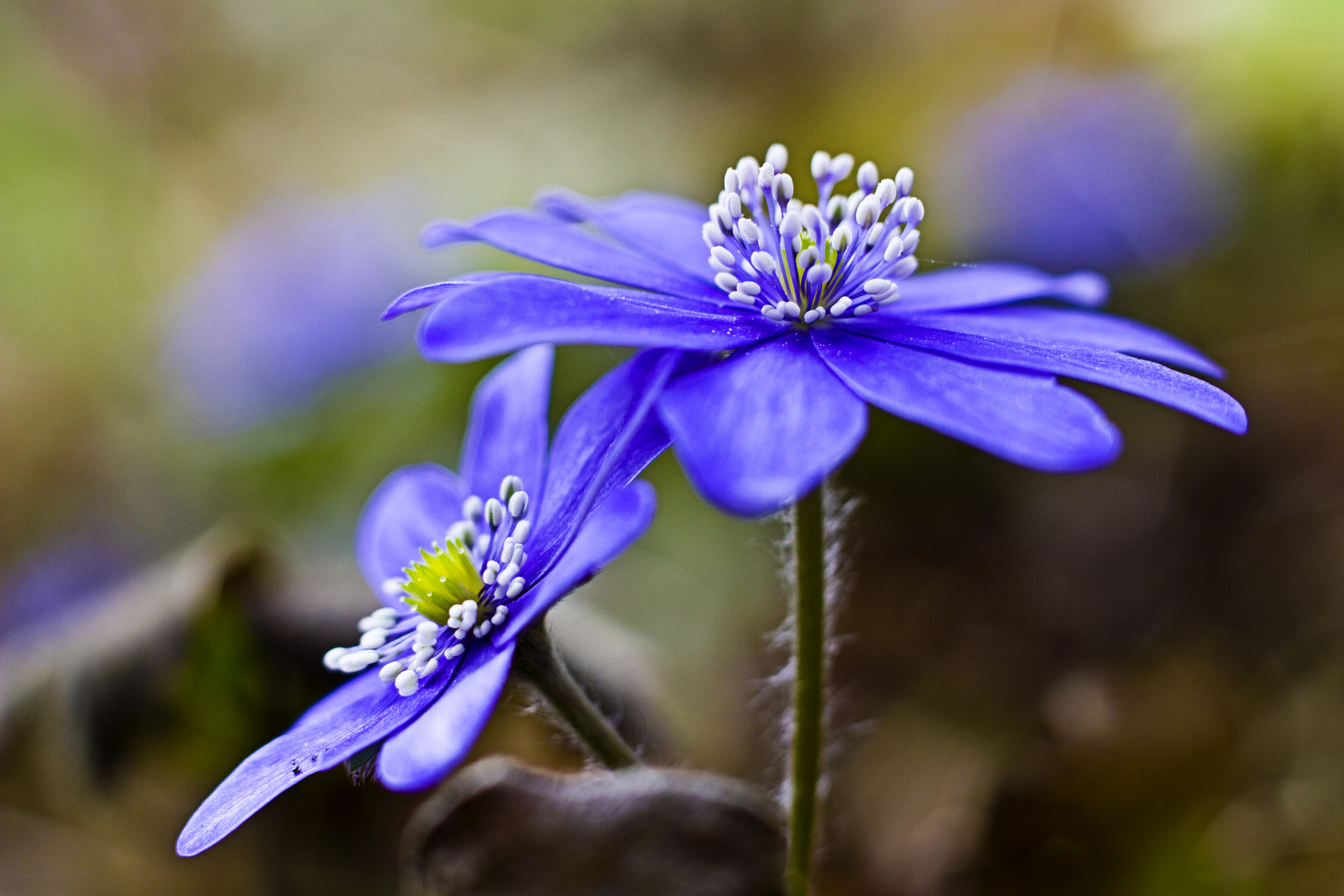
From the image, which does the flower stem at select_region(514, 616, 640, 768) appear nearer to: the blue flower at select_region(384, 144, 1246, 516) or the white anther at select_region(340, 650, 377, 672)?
the white anther at select_region(340, 650, 377, 672)

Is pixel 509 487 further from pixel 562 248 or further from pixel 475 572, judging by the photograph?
pixel 562 248

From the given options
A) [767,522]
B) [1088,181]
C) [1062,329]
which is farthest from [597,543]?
[1088,181]

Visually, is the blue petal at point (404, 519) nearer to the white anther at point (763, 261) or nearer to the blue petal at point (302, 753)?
the blue petal at point (302, 753)

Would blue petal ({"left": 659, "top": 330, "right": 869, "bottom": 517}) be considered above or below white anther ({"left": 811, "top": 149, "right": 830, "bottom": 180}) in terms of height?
below

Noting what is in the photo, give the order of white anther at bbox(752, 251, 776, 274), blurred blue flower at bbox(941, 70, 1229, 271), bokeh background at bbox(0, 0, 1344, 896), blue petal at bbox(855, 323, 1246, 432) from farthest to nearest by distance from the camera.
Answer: blurred blue flower at bbox(941, 70, 1229, 271) → bokeh background at bbox(0, 0, 1344, 896) → white anther at bbox(752, 251, 776, 274) → blue petal at bbox(855, 323, 1246, 432)

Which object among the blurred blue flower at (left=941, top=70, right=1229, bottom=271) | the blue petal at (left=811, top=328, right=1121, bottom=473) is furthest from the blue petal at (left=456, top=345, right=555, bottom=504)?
the blurred blue flower at (left=941, top=70, right=1229, bottom=271)
